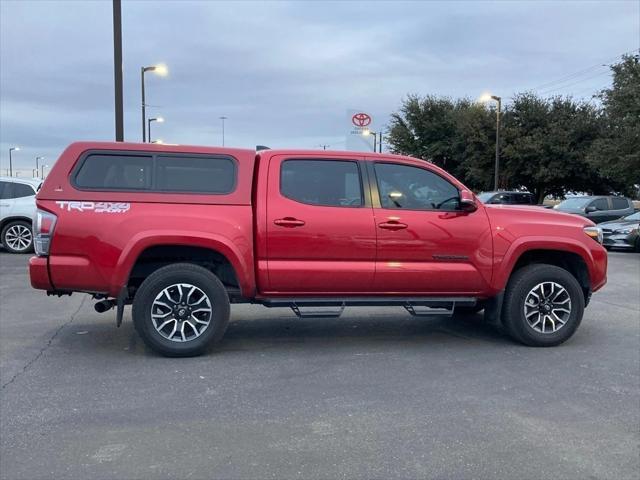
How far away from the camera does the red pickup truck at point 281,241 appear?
572 centimetres

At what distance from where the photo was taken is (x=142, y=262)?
6160 mm

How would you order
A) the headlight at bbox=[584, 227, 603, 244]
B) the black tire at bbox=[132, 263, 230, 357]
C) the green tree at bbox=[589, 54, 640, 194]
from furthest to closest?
the green tree at bbox=[589, 54, 640, 194] < the headlight at bbox=[584, 227, 603, 244] < the black tire at bbox=[132, 263, 230, 357]

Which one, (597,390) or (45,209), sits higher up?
(45,209)

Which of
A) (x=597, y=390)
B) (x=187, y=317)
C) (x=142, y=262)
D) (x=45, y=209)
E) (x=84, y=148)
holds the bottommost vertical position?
(x=597, y=390)

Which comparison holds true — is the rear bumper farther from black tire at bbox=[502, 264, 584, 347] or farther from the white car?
the white car

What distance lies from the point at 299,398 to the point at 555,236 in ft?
10.8

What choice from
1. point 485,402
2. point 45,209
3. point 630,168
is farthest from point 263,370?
point 630,168

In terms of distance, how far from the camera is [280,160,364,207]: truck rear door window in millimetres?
6117

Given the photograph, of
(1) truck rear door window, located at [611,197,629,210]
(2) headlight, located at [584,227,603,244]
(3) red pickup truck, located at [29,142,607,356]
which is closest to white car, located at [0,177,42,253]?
(3) red pickup truck, located at [29,142,607,356]

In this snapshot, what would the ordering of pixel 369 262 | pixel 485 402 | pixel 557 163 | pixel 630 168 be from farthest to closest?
pixel 557 163 → pixel 630 168 → pixel 369 262 → pixel 485 402

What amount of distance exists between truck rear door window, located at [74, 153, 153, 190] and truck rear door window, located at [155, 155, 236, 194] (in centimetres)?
13

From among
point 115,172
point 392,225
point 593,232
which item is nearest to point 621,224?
point 593,232

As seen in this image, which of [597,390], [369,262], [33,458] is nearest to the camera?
[33,458]

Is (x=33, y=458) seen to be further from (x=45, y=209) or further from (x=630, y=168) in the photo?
(x=630, y=168)
